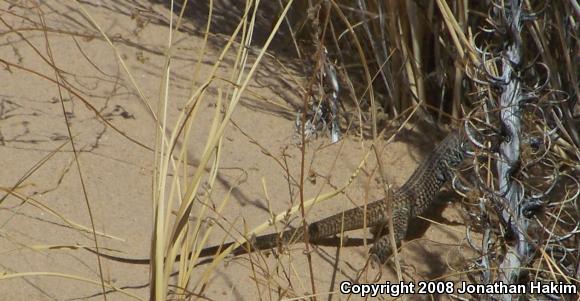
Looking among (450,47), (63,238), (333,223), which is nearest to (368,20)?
(450,47)

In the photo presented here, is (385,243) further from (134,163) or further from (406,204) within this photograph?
(134,163)

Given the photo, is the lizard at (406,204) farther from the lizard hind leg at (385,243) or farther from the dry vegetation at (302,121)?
the dry vegetation at (302,121)

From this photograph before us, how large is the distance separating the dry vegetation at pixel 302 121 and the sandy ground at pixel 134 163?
14 millimetres

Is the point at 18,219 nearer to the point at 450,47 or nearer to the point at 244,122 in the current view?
the point at 244,122

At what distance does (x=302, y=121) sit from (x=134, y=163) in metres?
1.60

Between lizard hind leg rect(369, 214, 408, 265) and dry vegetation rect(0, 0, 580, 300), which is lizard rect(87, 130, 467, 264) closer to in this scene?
lizard hind leg rect(369, 214, 408, 265)

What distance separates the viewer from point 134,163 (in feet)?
14.4

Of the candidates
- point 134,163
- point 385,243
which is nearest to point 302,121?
point 134,163

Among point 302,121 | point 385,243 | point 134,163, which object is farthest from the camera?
point 385,243

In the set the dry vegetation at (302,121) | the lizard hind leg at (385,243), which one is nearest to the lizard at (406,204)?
the lizard hind leg at (385,243)

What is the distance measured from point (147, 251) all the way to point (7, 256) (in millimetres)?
577

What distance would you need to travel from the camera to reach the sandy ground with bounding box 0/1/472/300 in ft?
12.3

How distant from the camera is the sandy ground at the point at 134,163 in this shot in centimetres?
375

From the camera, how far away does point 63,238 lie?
3.80m
